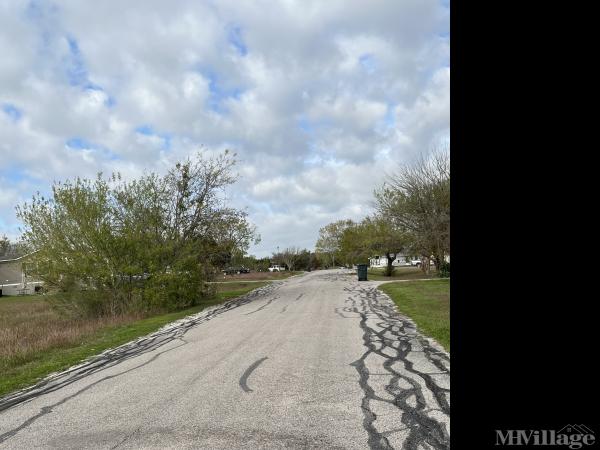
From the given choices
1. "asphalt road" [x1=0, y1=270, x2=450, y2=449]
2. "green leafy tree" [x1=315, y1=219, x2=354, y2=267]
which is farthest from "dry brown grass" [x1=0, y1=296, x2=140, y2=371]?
"green leafy tree" [x1=315, y1=219, x2=354, y2=267]

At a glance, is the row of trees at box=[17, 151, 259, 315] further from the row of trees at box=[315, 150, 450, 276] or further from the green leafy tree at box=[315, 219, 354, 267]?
the green leafy tree at box=[315, 219, 354, 267]

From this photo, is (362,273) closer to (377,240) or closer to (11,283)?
(377,240)

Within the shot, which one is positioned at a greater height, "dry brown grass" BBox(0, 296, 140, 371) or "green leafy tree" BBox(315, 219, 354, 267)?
"green leafy tree" BBox(315, 219, 354, 267)

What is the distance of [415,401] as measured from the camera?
16.3 ft

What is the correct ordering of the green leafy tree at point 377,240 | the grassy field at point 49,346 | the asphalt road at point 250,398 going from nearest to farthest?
the asphalt road at point 250,398 < the grassy field at point 49,346 < the green leafy tree at point 377,240

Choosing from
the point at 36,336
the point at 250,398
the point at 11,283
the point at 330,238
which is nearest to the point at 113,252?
the point at 36,336

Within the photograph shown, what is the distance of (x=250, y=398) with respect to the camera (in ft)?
17.5

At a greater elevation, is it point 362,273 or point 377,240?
point 377,240

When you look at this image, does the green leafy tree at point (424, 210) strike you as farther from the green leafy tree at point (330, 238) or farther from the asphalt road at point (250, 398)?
the green leafy tree at point (330, 238)

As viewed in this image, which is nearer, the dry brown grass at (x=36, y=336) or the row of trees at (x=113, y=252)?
the dry brown grass at (x=36, y=336)

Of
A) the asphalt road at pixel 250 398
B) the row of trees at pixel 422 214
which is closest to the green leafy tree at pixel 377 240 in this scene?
the row of trees at pixel 422 214

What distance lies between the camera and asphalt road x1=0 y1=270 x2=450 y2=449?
4.14 metres

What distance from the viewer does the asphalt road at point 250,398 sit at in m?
4.14
